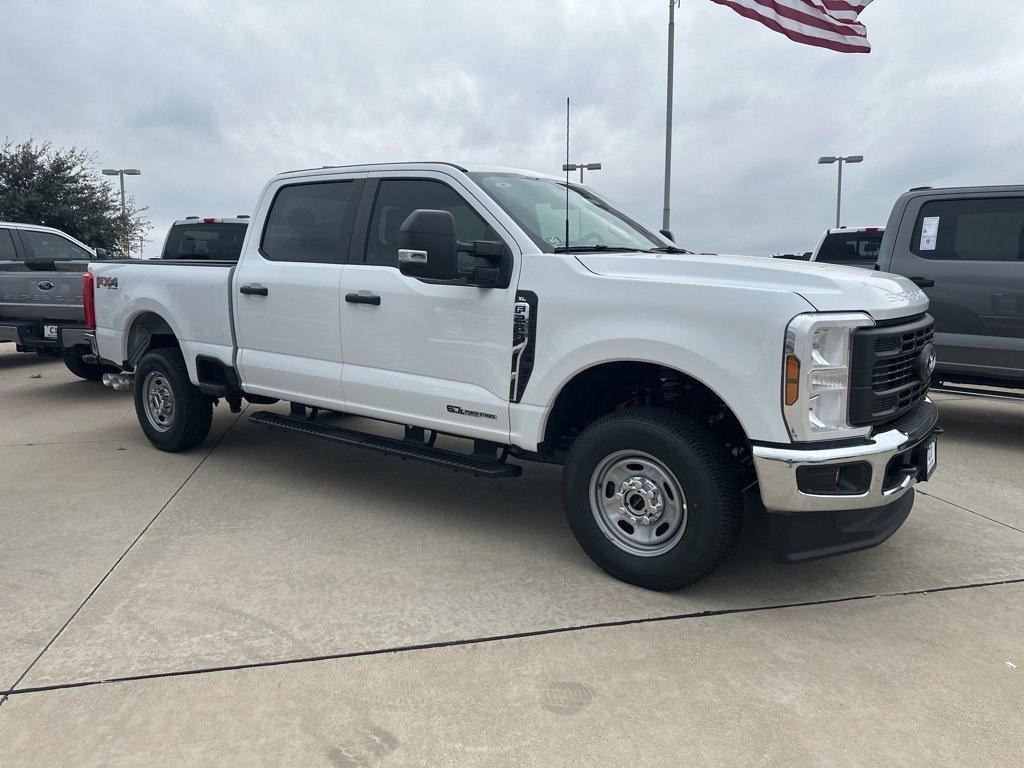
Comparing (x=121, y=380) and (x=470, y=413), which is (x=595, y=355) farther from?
(x=121, y=380)

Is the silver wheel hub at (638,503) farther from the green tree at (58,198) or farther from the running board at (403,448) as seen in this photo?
the green tree at (58,198)

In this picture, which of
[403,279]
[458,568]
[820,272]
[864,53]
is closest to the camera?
[820,272]

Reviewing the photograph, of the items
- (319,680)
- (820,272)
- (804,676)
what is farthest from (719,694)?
(820,272)

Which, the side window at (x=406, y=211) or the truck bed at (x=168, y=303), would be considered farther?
the truck bed at (x=168, y=303)

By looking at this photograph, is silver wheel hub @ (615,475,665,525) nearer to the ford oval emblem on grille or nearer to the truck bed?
the ford oval emblem on grille

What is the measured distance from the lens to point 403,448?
4.61 m

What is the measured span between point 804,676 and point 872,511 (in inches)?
33.5

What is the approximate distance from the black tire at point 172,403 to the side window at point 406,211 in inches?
83.9

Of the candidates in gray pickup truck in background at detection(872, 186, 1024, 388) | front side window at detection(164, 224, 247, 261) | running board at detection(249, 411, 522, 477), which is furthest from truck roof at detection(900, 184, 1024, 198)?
front side window at detection(164, 224, 247, 261)

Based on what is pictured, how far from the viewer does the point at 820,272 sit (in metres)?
3.43

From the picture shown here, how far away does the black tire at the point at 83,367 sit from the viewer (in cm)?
936

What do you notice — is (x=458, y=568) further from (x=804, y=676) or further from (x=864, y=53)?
(x=864, y=53)

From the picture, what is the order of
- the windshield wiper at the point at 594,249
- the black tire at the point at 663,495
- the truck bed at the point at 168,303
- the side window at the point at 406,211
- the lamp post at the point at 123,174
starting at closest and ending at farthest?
the black tire at the point at 663,495 → the windshield wiper at the point at 594,249 → the side window at the point at 406,211 → the truck bed at the point at 168,303 → the lamp post at the point at 123,174

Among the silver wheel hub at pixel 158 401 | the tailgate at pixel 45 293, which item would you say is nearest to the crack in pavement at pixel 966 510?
the silver wheel hub at pixel 158 401
